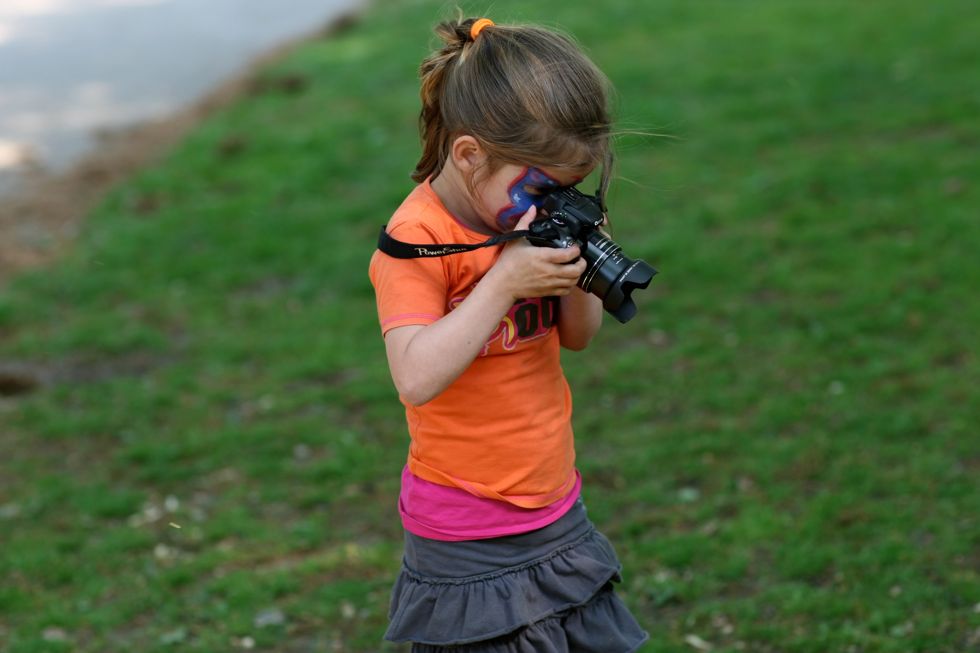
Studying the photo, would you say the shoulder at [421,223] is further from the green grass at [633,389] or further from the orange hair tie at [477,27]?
the green grass at [633,389]

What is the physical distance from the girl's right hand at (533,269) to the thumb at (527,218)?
1cm

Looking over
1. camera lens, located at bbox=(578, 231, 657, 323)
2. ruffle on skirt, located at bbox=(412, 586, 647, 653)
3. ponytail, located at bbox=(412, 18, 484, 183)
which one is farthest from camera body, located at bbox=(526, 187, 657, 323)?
ruffle on skirt, located at bbox=(412, 586, 647, 653)

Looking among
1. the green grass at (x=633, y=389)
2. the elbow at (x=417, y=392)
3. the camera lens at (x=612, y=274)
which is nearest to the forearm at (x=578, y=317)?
the camera lens at (x=612, y=274)

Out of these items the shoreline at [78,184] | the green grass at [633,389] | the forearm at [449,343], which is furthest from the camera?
the shoreline at [78,184]

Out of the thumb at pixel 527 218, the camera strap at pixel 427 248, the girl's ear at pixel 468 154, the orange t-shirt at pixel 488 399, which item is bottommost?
the orange t-shirt at pixel 488 399

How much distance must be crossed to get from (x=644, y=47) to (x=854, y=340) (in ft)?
19.5

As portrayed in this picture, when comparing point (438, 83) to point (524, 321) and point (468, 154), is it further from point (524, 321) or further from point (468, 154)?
point (524, 321)

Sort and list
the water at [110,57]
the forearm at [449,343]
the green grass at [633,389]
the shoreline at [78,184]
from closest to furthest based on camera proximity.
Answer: the forearm at [449,343] → the green grass at [633,389] → the shoreline at [78,184] → the water at [110,57]

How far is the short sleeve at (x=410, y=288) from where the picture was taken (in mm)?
2350

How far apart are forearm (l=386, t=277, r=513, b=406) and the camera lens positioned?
0.19 m

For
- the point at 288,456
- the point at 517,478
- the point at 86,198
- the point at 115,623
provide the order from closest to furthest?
the point at 517,478
the point at 115,623
the point at 288,456
the point at 86,198

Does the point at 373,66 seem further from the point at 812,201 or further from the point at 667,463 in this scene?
the point at 667,463

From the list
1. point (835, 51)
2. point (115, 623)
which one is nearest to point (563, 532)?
point (115, 623)

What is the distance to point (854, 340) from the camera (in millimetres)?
5566
